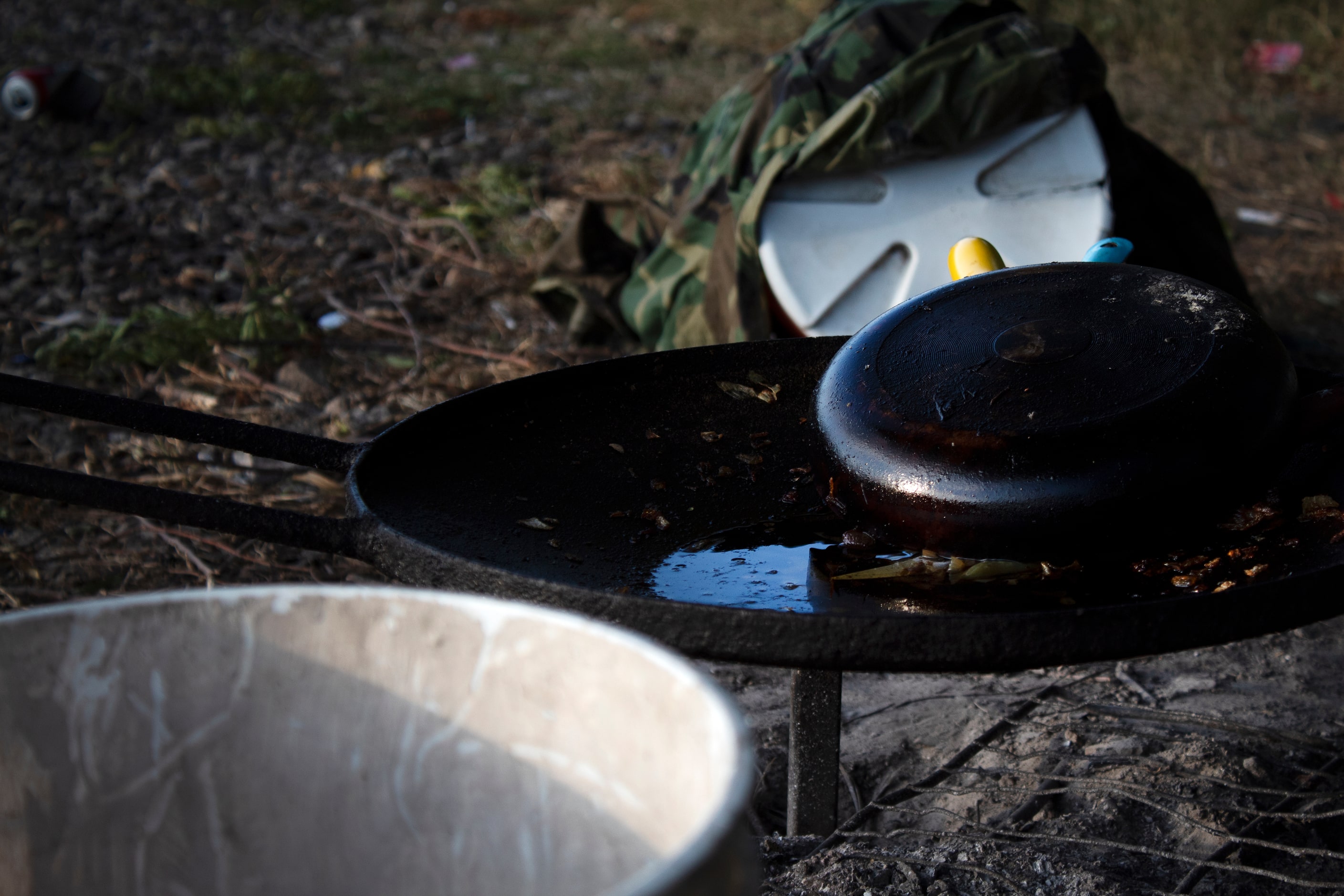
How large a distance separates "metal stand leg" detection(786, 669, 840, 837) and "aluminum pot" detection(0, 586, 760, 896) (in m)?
0.90

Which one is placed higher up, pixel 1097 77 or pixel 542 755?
pixel 542 755

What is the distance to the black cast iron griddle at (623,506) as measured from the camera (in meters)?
1.04

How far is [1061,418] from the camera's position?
1260mm

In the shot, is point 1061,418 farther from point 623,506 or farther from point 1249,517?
point 623,506

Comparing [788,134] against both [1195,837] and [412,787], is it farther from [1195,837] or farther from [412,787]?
[412,787]

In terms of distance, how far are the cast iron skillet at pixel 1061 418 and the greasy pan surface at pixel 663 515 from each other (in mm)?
113

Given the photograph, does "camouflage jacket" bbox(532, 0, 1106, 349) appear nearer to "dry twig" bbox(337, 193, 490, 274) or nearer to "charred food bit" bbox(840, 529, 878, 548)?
"dry twig" bbox(337, 193, 490, 274)

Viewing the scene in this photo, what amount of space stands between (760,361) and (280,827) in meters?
1.26

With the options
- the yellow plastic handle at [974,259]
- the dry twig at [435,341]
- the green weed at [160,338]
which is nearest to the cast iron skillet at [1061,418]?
the yellow plastic handle at [974,259]

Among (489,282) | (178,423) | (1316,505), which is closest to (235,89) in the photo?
(489,282)

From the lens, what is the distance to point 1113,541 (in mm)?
1242

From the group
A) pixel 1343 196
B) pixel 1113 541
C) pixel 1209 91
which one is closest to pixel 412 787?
pixel 1113 541

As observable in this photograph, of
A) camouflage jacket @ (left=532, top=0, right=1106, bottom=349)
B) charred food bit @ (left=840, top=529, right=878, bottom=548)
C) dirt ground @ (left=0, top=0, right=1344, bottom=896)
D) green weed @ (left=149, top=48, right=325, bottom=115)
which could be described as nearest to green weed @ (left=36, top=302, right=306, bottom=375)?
dirt ground @ (left=0, top=0, right=1344, bottom=896)

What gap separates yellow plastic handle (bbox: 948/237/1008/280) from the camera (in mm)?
1694
